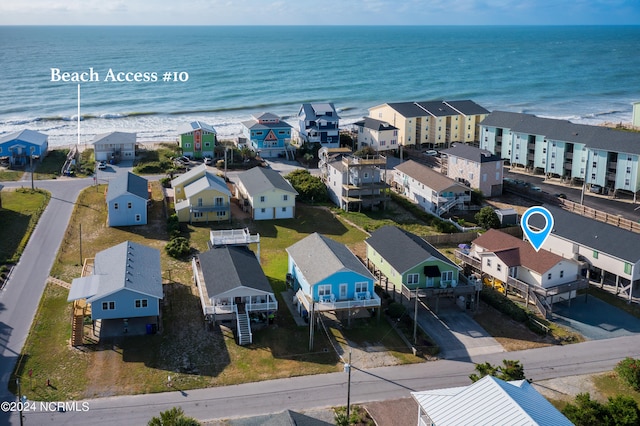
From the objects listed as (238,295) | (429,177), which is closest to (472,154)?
(429,177)

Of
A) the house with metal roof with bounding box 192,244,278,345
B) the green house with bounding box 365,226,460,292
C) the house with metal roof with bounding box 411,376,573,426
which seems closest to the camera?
the house with metal roof with bounding box 411,376,573,426

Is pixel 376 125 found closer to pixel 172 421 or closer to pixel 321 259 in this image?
pixel 321 259

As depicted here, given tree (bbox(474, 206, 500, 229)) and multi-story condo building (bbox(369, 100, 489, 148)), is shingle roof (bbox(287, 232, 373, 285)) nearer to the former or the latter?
tree (bbox(474, 206, 500, 229))

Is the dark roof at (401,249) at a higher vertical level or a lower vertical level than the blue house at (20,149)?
lower

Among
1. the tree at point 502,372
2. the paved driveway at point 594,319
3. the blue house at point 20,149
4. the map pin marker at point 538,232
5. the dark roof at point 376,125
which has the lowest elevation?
the paved driveway at point 594,319

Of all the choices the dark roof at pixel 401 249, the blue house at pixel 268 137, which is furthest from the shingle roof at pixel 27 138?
the dark roof at pixel 401 249

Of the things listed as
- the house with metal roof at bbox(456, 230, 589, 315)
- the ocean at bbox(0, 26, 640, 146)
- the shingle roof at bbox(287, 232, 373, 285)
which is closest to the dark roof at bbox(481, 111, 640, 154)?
the house with metal roof at bbox(456, 230, 589, 315)

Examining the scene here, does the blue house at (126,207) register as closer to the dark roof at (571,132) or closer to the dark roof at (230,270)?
the dark roof at (230,270)
